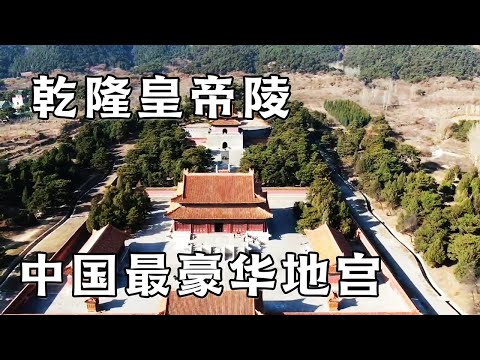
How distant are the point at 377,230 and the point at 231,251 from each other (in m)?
4.80

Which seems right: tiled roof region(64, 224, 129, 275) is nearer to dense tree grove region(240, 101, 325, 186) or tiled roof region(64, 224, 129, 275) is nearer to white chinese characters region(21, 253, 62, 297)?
white chinese characters region(21, 253, 62, 297)

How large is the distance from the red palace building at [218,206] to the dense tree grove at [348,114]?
1470cm

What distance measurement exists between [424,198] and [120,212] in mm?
8501

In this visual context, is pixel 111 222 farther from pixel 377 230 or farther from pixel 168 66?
pixel 168 66

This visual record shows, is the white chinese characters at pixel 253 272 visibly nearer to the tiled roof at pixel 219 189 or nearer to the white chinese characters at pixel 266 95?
the white chinese characters at pixel 266 95

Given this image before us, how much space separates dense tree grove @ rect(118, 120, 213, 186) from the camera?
645 inches

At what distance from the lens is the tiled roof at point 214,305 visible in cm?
829

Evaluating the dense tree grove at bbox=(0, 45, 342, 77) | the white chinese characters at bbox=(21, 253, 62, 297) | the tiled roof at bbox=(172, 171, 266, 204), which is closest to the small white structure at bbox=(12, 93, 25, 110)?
the dense tree grove at bbox=(0, 45, 342, 77)

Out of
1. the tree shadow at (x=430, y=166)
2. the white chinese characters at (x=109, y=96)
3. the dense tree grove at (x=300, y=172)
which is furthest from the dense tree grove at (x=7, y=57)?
the white chinese characters at (x=109, y=96)

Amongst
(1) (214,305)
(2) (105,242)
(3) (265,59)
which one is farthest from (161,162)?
(3) (265,59)

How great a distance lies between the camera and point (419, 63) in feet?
142

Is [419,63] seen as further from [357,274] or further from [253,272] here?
[253,272]

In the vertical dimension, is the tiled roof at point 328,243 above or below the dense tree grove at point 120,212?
below

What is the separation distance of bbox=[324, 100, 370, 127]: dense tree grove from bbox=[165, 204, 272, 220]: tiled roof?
1484 centimetres
